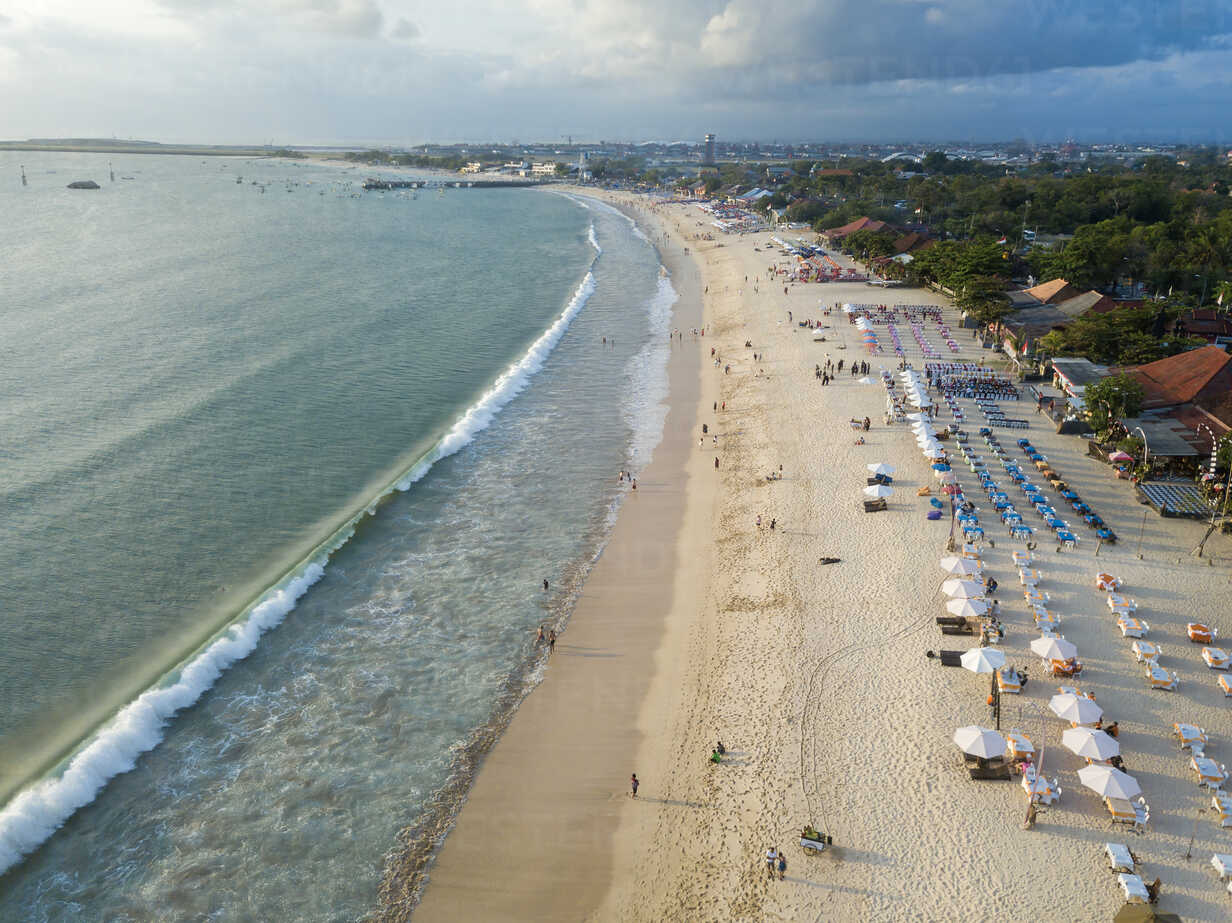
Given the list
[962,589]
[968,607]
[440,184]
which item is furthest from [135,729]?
[440,184]

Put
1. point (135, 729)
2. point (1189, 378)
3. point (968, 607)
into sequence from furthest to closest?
point (1189, 378) → point (968, 607) → point (135, 729)

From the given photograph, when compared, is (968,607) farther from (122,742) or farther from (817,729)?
(122,742)

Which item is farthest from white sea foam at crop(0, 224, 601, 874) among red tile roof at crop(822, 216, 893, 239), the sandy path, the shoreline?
red tile roof at crop(822, 216, 893, 239)

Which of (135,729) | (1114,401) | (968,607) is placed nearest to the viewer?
(135,729)

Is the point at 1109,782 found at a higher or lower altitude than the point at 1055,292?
lower

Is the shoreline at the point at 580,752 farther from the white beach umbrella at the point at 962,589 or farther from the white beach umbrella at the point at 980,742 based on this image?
the white beach umbrella at the point at 962,589

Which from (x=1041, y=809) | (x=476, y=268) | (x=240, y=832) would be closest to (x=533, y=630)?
(x=240, y=832)
